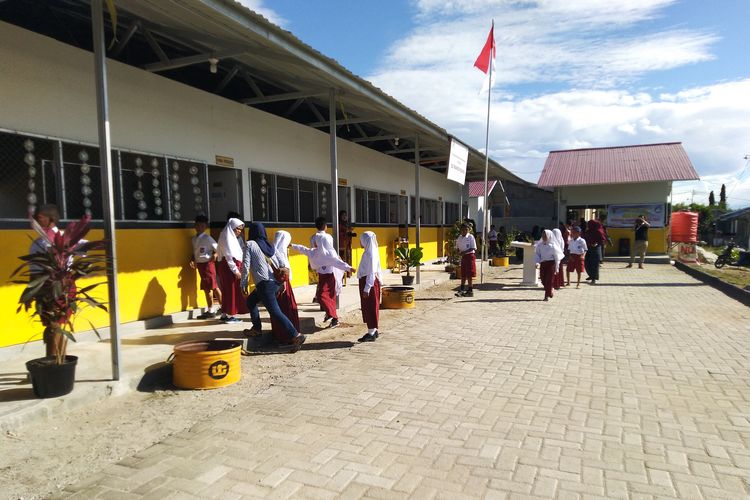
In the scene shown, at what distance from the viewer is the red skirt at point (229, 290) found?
6996 mm

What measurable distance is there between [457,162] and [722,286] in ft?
23.8

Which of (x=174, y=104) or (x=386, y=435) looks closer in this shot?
(x=386, y=435)

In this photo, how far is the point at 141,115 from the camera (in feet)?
22.5

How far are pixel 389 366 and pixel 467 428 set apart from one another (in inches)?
70.6

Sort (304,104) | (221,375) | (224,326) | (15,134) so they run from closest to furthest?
(221,375), (15,134), (224,326), (304,104)

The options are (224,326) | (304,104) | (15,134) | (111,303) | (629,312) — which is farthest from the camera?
(304,104)

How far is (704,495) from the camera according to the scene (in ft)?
9.19

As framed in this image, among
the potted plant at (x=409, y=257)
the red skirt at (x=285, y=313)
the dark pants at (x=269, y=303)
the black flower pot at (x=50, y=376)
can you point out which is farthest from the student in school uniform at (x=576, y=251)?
the black flower pot at (x=50, y=376)

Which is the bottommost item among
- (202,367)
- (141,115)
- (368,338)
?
(368,338)

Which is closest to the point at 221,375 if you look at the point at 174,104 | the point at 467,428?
the point at 467,428

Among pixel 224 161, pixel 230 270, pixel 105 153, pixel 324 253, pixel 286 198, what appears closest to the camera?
pixel 105 153

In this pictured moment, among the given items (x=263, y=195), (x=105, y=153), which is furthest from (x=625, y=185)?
(x=105, y=153)

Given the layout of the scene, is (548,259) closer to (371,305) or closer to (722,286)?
(722,286)

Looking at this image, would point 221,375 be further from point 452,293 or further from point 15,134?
point 452,293
